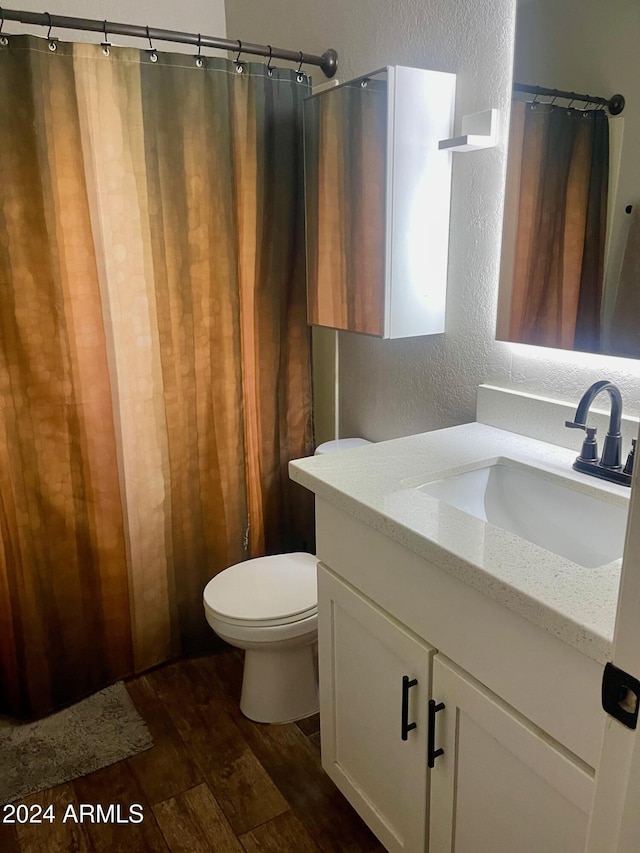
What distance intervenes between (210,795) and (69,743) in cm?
48

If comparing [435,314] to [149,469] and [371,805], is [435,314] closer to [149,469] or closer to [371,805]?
[149,469]

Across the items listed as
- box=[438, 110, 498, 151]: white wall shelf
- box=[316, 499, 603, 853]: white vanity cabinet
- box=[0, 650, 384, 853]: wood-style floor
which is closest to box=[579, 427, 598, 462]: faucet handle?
box=[316, 499, 603, 853]: white vanity cabinet

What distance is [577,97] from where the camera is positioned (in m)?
1.39

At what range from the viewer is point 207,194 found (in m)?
1.91

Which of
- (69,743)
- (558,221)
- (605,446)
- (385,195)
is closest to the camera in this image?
(605,446)

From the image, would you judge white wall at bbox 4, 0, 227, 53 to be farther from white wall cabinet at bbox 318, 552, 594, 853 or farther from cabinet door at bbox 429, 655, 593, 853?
cabinet door at bbox 429, 655, 593, 853

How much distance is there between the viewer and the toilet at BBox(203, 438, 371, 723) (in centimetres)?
177

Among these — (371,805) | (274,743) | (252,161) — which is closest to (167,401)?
(252,161)

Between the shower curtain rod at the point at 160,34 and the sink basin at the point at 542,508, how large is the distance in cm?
137

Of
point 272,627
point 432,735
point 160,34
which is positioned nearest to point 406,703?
point 432,735

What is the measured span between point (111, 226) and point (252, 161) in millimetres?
488

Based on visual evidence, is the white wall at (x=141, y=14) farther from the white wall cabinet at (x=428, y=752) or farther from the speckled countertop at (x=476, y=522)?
the white wall cabinet at (x=428, y=752)

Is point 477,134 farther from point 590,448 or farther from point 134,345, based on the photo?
point 134,345

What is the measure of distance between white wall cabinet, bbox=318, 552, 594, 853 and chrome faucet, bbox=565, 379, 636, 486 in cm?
51
